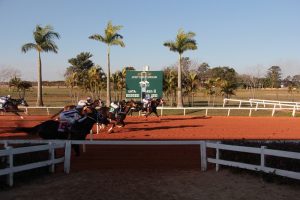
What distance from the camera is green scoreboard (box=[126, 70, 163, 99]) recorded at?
3072cm

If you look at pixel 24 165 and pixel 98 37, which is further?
pixel 98 37

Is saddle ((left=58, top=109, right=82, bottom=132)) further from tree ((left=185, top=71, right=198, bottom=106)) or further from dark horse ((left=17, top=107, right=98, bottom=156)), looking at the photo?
tree ((left=185, top=71, right=198, bottom=106))

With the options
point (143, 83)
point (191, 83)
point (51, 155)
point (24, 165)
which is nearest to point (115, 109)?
point (143, 83)

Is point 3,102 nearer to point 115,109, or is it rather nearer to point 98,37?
point 115,109

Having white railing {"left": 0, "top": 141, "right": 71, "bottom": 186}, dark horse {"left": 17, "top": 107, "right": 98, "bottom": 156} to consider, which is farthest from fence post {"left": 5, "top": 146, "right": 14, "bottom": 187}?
dark horse {"left": 17, "top": 107, "right": 98, "bottom": 156}

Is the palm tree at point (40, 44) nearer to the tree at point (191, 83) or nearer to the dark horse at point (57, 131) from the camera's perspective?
the tree at point (191, 83)

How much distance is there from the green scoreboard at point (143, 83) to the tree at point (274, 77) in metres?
88.6

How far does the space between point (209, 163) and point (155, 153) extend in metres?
2.37

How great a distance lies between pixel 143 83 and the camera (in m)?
30.8

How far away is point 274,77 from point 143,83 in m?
101

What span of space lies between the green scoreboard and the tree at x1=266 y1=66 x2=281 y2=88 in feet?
291

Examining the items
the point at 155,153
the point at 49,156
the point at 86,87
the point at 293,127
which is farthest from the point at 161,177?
the point at 86,87

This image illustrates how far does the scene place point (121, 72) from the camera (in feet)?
171

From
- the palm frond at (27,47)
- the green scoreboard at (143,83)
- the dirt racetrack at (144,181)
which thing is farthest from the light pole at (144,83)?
the dirt racetrack at (144,181)
